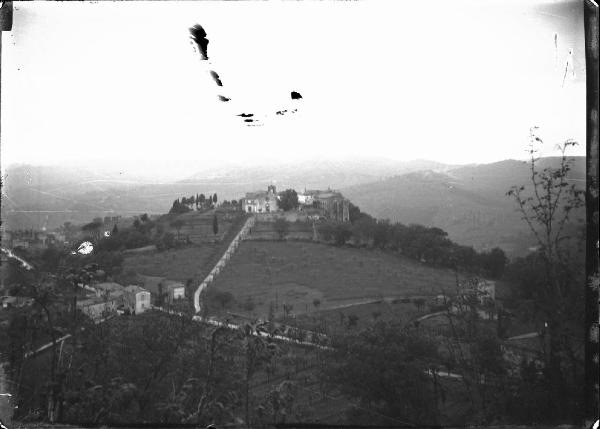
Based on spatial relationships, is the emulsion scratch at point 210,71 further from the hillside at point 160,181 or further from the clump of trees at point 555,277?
the clump of trees at point 555,277

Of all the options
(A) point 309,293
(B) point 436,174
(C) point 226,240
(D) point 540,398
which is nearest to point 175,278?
(C) point 226,240

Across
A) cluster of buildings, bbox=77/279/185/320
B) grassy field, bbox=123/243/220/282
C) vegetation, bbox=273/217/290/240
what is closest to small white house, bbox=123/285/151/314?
cluster of buildings, bbox=77/279/185/320

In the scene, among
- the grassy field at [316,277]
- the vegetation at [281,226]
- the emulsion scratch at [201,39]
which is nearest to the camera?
the emulsion scratch at [201,39]

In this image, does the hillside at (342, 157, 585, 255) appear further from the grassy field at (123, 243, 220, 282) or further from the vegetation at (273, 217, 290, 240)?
the grassy field at (123, 243, 220, 282)

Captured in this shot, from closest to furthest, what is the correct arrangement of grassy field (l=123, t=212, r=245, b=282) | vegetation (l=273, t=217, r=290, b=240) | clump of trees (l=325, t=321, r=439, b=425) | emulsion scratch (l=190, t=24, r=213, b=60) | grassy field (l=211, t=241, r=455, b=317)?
clump of trees (l=325, t=321, r=439, b=425) < emulsion scratch (l=190, t=24, r=213, b=60) < grassy field (l=211, t=241, r=455, b=317) < grassy field (l=123, t=212, r=245, b=282) < vegetation (l=273, t=217, r=290, b=240)

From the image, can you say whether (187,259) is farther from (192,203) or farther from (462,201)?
(462,201)

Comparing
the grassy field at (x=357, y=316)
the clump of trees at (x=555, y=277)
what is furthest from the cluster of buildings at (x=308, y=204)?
the clump of trees at (x=555, y=277)

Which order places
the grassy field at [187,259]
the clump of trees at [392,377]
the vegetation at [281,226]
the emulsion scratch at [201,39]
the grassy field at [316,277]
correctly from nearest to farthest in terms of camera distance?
the clump of trees at [392,377] → the emulsion scratch at [201,39] → the grassy field at [316,277] → the grassy field at [187,259] → the vegetation at [281,226]
